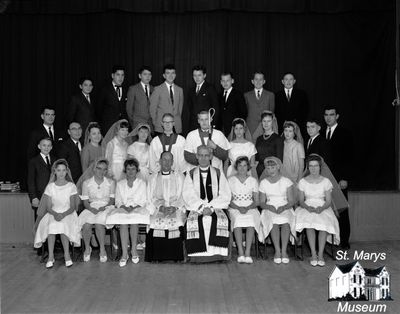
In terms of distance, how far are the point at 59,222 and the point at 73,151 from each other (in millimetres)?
952

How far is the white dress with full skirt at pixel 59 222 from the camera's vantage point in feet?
20.1

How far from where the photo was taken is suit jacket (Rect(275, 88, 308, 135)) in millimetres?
7320

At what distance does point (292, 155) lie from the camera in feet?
22.1

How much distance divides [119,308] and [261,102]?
356 centimetres

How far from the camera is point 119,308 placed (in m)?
4.62

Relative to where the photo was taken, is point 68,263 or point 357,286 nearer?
point 357,286

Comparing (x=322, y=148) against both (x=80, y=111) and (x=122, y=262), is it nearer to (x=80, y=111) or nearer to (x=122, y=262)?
(x=122, y=262)

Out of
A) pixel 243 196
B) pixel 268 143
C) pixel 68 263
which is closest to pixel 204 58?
pixel 268 143

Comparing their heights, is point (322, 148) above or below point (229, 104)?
below

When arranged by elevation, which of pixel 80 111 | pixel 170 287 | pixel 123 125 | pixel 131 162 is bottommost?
pixel 170 287

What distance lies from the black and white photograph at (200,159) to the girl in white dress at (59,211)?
2cm

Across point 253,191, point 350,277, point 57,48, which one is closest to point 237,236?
point 253,191

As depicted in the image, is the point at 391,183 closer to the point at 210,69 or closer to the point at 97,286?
the point at 210,69

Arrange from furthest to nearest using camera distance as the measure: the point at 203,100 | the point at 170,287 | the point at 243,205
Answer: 1. the point at 203,100
2. the point at 243,205
3. the point at 170,287
